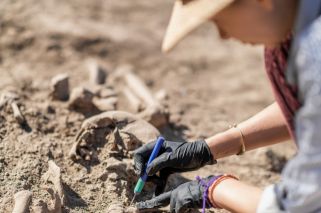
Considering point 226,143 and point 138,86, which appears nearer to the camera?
point 226,143

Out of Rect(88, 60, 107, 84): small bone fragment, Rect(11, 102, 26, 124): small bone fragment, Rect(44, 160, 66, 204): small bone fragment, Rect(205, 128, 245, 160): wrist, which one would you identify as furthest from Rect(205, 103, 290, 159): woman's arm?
Rect(88, 60, 107, 84): small bone fragment

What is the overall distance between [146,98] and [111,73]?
734mm

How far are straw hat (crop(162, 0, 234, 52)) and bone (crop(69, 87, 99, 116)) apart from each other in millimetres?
1589

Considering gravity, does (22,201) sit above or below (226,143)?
below

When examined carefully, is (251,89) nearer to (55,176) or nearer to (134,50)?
(134,50)

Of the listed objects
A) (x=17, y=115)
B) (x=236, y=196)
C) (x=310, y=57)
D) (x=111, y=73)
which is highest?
(x=310, y=57)

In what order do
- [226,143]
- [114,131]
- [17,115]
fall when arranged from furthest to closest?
1. [17,115]
2. [114,131]
3. [226,143]

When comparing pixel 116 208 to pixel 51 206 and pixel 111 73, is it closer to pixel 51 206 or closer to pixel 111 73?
pixel 51 206

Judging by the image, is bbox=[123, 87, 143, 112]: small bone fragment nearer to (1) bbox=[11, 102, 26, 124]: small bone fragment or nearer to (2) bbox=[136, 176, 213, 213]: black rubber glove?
(1) bbox=[11, 102, 26, 124]: small bone fragment

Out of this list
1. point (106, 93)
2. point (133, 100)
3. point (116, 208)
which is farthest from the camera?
point (133, 100)

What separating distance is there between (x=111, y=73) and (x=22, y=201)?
2.12 m

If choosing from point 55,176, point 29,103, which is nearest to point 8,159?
point 55,176

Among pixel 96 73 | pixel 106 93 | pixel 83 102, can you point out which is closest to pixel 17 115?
pixel 83 102

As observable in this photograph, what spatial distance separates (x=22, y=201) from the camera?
2.51 metres
